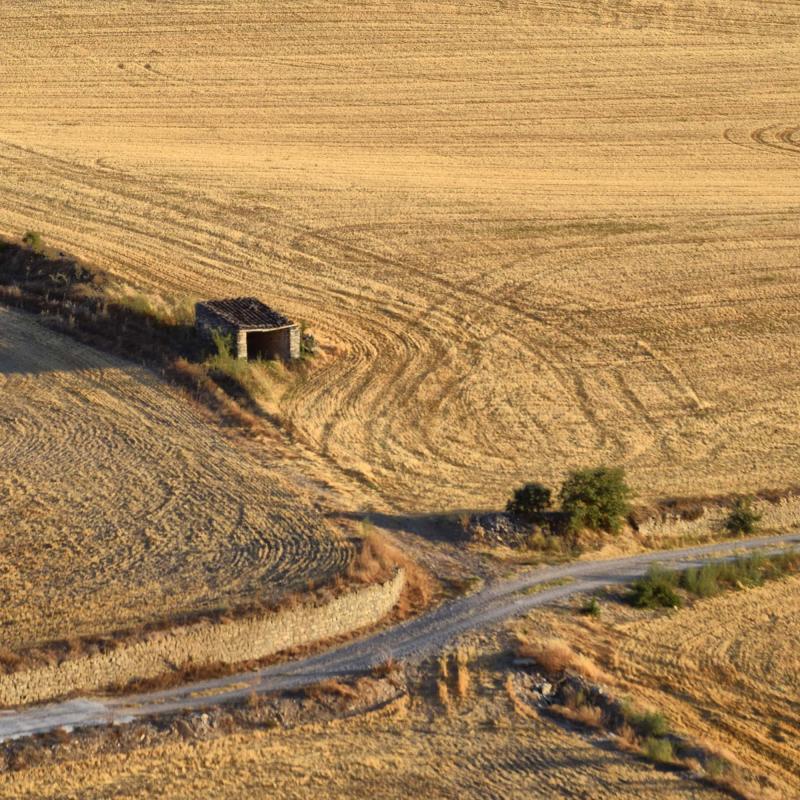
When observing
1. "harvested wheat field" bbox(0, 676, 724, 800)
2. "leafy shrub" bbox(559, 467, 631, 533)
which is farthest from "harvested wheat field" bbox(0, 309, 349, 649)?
"leafy shrub" bbox(559, 467, 631, 533)

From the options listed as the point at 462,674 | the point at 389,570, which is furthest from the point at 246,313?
the point at 462,674

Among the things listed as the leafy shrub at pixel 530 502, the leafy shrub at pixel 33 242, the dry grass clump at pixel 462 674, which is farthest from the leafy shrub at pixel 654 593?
the leafy shrub at pixel 33 242

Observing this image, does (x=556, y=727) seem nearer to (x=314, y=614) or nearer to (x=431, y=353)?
(x=314, y=614)

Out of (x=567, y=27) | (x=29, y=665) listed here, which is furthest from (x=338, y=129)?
(x=29, y=665)

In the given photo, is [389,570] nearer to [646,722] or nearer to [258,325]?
[646,722]

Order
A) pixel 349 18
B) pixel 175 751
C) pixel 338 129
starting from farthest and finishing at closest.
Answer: pixel 349 18 < pixel 338 129 < pixel 175 751

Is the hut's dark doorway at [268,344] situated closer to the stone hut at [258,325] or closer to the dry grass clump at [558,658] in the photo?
the stone hut at [258,325]
